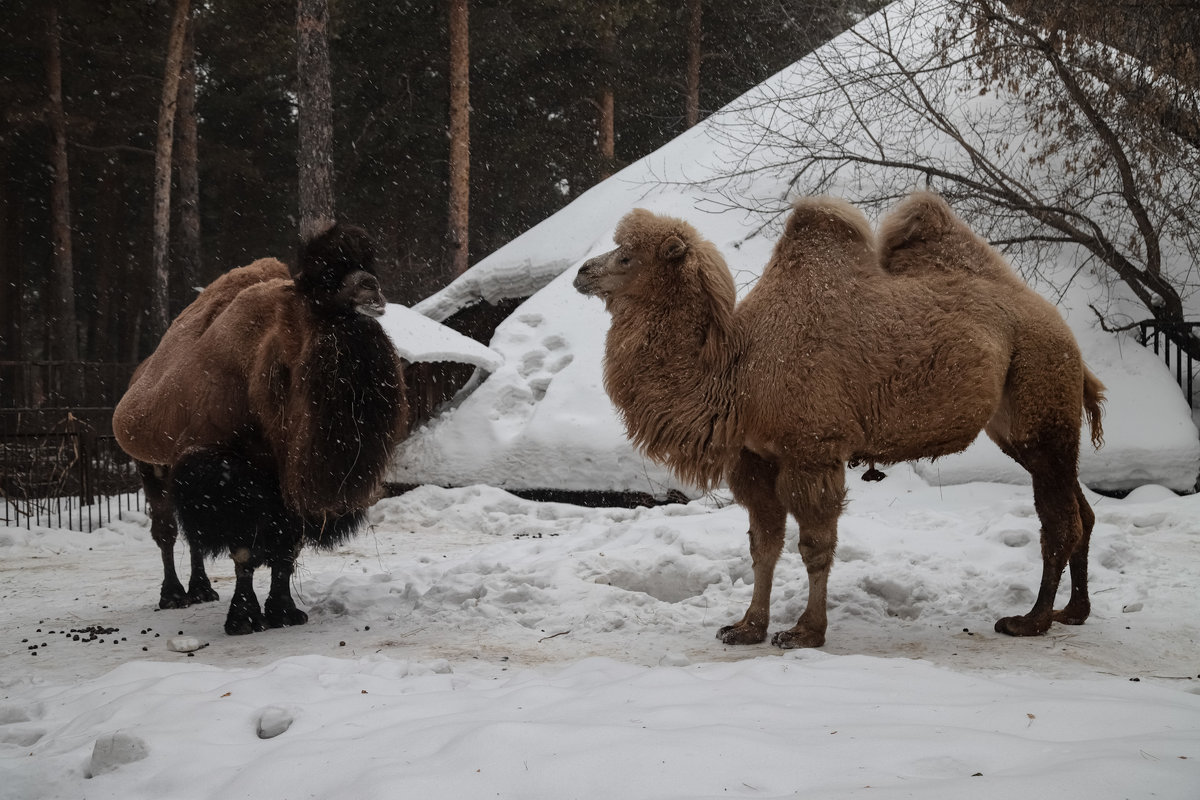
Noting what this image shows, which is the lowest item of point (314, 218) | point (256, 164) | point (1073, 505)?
point (1073, 505)

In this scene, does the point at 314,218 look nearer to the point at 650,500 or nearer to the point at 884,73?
the point at 650,500

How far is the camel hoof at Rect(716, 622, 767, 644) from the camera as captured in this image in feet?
15.9

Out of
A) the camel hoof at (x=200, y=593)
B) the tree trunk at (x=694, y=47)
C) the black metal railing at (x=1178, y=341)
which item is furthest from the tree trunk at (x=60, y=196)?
the black metal railing at (x=1178, y=341)

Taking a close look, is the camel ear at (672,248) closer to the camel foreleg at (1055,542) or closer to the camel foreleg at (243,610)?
the camel foreleg at (1055,542)

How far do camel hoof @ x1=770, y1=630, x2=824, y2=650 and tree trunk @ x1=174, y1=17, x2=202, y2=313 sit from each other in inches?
596

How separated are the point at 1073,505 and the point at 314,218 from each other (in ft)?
28.4

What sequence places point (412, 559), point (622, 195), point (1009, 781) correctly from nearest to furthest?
1. point (1009, 781)
2. point (412, 559)
3. point (622, 195)

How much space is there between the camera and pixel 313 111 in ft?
35.9

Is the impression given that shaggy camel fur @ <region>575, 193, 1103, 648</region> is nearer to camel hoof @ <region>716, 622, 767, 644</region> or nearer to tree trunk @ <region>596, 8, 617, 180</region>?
camel hoof @ <region>716, 622, 767, 644</region>

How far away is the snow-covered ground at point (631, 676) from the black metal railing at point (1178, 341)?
2.51m

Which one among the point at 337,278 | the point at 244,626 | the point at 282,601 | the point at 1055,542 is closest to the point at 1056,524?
the point at 1055,542

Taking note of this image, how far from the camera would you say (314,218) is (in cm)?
1086

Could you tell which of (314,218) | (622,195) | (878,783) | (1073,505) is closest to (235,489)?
(878,783)

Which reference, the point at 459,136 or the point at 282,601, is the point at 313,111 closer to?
the point at 459,136
